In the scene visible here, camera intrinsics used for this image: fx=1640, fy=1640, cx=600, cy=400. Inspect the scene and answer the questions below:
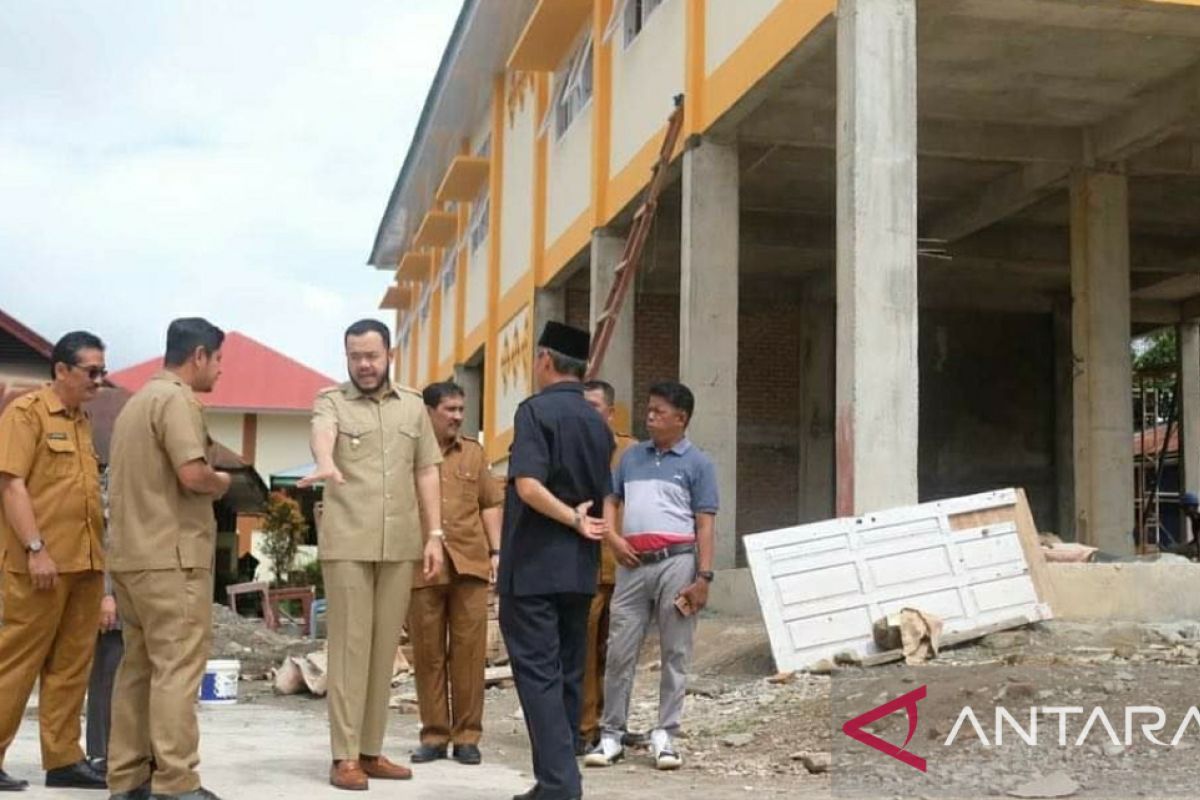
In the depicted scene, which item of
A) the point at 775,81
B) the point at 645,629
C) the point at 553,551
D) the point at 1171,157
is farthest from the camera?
the point at 1171,157

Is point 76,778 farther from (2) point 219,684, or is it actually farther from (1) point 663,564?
(2) point 219,684

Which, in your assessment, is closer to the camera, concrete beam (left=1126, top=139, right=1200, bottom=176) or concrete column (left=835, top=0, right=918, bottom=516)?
concrete column (left=835, top=0, right=918, bottom=516)

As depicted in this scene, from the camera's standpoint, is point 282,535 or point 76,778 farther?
point 282,535

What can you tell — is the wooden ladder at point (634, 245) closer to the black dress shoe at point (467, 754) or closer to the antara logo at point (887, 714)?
the antara logo at point (887, 714)

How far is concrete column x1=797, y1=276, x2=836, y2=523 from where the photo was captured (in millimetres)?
25328

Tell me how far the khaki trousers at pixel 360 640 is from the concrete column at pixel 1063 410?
20686 mm

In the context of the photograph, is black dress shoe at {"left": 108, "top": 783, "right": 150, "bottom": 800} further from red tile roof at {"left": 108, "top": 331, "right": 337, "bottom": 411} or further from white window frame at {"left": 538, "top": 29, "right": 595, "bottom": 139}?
red tile roof at {"left": 108, "top": 331, "right": 337, "bottom": 411}

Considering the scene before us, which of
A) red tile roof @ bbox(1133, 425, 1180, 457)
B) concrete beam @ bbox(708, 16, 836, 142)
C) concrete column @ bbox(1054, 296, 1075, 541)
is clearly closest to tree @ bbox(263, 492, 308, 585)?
concrete column @ bbox(1054, 296, 1075, 541)

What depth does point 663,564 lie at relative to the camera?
777cm

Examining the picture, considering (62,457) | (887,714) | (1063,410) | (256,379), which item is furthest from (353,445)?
(256,379)

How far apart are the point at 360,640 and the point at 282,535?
28343 mm

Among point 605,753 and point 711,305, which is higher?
point 711,305

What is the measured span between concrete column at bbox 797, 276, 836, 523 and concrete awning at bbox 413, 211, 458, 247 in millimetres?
10245

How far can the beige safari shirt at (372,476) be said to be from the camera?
6965mm
